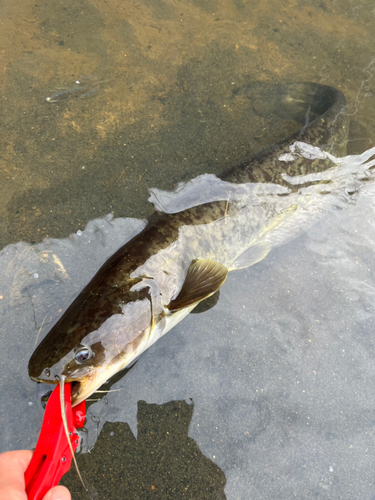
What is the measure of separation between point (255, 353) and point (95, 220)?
1769 millimetres

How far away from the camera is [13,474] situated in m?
1.59

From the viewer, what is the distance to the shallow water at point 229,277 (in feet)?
7.63

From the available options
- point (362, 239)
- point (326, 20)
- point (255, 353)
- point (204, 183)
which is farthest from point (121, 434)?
point (326, 20)

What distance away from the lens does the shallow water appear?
2326 millimetres

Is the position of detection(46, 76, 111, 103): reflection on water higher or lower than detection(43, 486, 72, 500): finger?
higher

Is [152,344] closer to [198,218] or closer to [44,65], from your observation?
[198,218]

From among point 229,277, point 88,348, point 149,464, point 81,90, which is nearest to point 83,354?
point 88,348

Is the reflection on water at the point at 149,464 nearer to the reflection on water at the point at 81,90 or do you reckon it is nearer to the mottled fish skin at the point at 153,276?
the mottled fish skin at the point at 153,276

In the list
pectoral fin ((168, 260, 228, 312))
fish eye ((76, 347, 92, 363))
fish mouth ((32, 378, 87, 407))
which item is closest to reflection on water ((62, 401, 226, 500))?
fish mouth ((32, 378, 87, 407))

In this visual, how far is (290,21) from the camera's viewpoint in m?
4.46

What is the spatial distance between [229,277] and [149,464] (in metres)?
1.52

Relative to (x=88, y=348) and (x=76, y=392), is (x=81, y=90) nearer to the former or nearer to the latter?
(x=88, y=348)

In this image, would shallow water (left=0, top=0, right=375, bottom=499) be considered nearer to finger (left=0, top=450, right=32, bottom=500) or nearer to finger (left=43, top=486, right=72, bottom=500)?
finger (left=0, top=450, right=32, bottom=500)

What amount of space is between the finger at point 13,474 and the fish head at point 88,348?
14.4 inches
